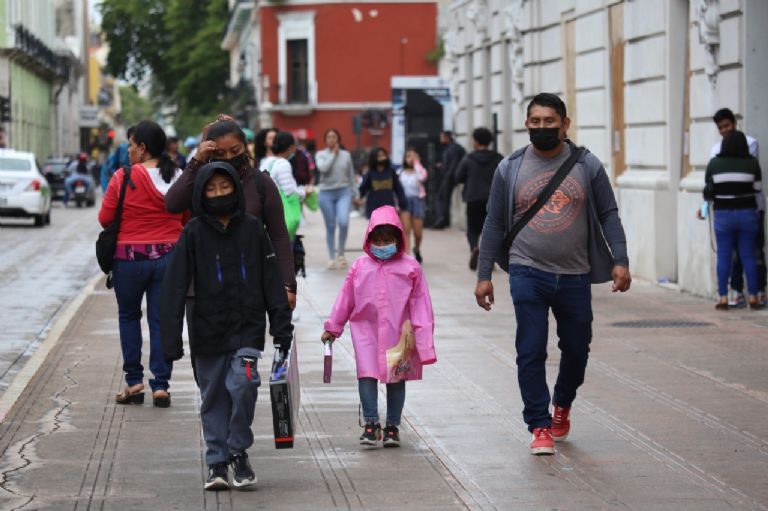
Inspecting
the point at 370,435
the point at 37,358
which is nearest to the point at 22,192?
the point at 37,358

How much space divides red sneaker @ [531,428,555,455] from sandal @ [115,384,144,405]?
9.40ft

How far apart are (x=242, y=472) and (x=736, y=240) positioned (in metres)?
9.07

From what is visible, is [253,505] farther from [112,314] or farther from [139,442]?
[112,314]

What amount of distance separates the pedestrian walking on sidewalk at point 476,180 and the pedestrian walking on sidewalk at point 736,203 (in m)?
5.86

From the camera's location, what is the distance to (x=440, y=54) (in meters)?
64.9

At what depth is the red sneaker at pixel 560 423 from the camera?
9.16 metres

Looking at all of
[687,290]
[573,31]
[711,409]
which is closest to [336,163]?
[573,31]

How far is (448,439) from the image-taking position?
9.25 m

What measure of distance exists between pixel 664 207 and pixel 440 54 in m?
46.2

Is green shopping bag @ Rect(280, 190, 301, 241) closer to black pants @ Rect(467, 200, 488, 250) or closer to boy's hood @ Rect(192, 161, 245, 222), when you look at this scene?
black pants @ Rect(467, 200, 488, 250)

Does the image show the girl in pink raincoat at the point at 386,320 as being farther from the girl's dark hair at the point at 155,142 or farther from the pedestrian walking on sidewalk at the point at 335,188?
the pedestrian walking on sidewalk at the point at 335,188

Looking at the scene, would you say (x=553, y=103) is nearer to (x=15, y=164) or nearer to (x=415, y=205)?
(x=415, y=205)

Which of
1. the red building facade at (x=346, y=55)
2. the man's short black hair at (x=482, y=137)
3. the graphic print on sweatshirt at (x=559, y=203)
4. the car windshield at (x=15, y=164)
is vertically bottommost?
the graphic print on sweatshirt at (x=559, y=203)

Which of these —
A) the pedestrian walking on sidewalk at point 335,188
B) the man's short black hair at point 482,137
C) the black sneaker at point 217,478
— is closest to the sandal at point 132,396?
the black sneaker at point 217,478
